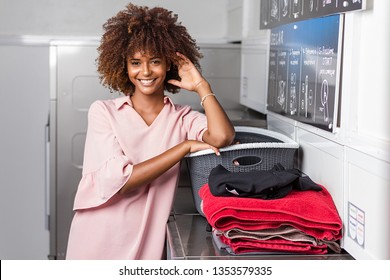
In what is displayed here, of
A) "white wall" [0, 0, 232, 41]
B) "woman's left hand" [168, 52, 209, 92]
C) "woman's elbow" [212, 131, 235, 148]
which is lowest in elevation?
"woman's elbow" [212, 131, 235, 148]

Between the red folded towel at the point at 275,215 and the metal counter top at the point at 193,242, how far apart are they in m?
0.06

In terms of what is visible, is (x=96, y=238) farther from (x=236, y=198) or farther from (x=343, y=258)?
(x=343, y=258)

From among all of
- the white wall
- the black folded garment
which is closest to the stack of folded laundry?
the black folded garment

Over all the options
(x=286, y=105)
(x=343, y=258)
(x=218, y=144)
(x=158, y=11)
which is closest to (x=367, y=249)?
(x=343, y=258)

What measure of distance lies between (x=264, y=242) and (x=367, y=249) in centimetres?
21

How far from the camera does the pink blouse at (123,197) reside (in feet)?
6.26

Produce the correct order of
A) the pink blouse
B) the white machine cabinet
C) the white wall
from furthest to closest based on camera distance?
the white wall
the pink blouse
the white machine cabinet

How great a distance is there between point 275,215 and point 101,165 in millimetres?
581

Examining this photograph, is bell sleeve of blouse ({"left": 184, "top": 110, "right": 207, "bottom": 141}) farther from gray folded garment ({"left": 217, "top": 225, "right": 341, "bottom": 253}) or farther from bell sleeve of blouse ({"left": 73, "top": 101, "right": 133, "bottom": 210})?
gray folded garment ({"left": 217, "top": 225, "right": 341, "bottom": 253})

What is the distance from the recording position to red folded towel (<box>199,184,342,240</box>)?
4.88ft

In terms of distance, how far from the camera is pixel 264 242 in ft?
4.94

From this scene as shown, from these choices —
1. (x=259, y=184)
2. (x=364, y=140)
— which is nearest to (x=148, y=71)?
(x=259, y=184)

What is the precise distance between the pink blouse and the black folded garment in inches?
13.3

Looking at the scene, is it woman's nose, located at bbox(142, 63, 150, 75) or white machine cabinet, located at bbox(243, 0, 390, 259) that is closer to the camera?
white machine cabinet, located at bbox(243, 0, 390, 259)
